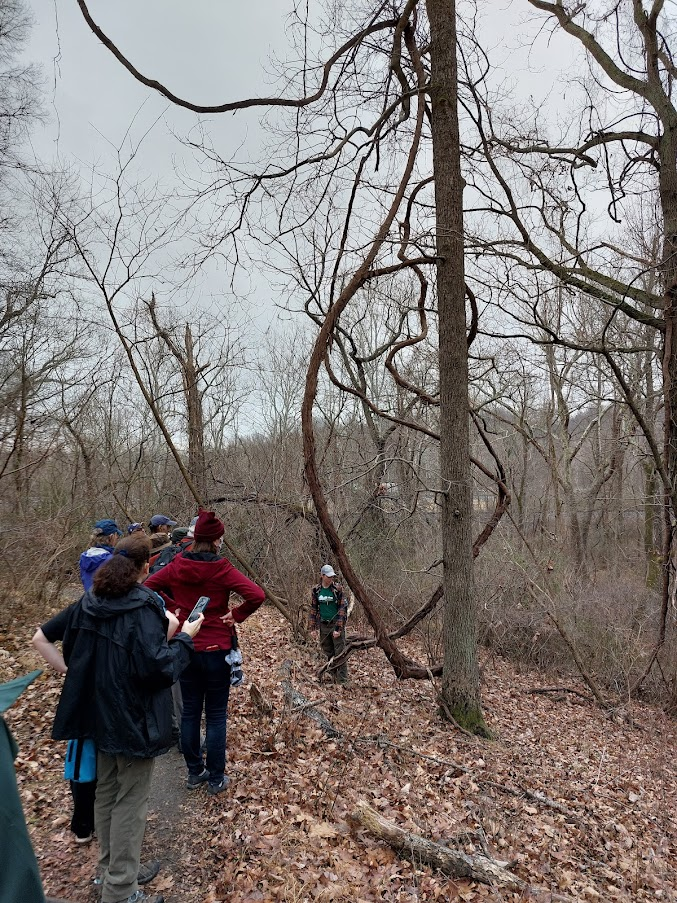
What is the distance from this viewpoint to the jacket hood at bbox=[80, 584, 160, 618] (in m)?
2.87

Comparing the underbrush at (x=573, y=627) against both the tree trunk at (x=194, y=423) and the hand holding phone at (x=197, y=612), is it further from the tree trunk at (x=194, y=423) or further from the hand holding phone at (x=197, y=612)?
the hand holding phone at (x=197, y=612)

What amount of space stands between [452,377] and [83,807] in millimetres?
5221

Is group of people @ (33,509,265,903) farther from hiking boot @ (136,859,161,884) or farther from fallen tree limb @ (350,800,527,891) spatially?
fallen tree limb @ (350,800,527,891)

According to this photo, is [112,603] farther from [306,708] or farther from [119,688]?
[306,708]

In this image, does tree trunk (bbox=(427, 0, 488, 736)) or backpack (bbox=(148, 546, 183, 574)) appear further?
tree trunk (bbox=(427, 0, 488, 736))

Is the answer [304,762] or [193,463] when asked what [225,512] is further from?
[304,762]

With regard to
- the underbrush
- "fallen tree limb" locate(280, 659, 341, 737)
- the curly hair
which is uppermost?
→ the curly hair

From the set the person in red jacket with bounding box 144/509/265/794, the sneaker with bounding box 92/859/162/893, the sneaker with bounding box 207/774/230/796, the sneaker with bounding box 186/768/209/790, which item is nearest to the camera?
the sneaker with bounding box 92/859/162/893

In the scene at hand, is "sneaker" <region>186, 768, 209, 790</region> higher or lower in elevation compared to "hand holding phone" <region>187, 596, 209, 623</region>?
lower

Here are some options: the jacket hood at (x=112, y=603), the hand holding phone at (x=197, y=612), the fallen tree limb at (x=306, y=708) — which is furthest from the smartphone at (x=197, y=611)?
the fallen tree limb at (x=306, y=708)

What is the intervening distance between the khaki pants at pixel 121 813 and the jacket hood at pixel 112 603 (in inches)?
30.3

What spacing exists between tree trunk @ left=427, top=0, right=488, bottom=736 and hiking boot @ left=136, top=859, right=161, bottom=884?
12.1ft

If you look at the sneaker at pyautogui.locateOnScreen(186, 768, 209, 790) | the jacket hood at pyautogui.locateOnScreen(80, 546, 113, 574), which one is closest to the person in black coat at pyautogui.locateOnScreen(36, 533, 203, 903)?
the jacket hood at pyautogui.locateOnScreen(80, 546, 113, 574)

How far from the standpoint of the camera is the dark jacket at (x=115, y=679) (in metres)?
2.80
